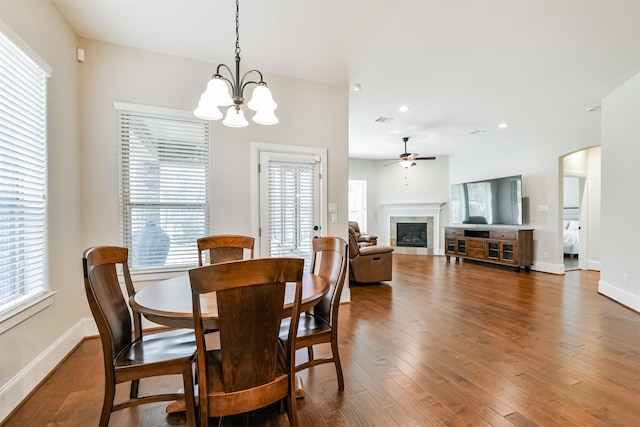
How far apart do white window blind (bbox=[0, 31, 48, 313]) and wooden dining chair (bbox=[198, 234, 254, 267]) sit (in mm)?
1089

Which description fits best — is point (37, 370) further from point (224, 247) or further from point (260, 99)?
point (260, 99)

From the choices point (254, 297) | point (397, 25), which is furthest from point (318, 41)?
point (254, 297)

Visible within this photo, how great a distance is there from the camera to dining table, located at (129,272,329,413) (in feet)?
4.33

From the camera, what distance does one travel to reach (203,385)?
123 centimetres

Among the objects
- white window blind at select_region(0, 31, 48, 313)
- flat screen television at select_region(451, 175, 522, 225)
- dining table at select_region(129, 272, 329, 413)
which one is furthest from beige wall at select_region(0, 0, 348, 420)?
flat screen television at select_region(451, 175, 522, 225)

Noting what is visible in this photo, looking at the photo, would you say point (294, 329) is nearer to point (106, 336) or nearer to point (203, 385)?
point (203, 385)

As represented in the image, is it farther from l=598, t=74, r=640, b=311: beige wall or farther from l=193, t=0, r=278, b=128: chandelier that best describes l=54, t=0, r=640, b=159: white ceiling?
l=193, t=0, r=278, b=128: chandelier

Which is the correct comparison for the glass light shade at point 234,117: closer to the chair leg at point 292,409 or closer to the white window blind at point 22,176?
the white window blind at point 22,176

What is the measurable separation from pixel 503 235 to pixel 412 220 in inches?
113

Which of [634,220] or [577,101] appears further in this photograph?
[577,101]

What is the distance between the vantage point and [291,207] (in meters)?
3.62

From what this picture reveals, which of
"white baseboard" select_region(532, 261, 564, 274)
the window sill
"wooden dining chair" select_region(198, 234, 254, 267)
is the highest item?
"wooden dining chair" select_region(198, 234, 254, 267)

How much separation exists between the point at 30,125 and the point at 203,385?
86.2 inches

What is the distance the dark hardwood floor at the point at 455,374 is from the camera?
1.70 m
